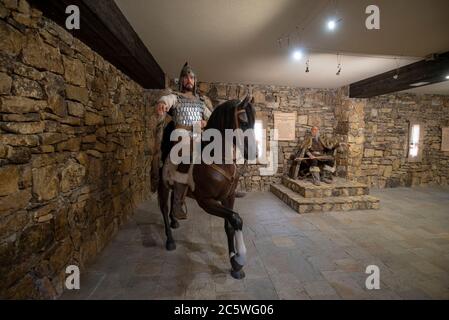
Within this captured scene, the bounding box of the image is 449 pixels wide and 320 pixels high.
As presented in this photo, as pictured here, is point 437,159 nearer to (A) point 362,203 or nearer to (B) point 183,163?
(A) point 362,203

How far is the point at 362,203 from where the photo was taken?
179 inches

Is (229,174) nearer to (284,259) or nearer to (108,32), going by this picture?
(284,259)

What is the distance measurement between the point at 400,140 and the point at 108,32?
7747 mm

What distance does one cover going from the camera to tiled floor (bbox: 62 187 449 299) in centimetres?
208

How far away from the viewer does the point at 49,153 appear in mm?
1858

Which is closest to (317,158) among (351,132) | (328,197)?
(328,197)

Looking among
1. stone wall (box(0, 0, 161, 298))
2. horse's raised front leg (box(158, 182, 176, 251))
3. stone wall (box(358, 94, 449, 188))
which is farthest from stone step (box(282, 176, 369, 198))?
stone wall (box(0, 0, 161, 298))

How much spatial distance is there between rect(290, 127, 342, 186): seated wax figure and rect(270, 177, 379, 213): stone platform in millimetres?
309

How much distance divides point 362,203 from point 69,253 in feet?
16.1

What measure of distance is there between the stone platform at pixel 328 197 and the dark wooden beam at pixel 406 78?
2156mm

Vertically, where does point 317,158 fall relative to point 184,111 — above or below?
below

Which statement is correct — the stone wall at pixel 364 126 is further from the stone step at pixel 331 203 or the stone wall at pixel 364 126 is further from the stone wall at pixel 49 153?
the stone wall at pixel 49 153

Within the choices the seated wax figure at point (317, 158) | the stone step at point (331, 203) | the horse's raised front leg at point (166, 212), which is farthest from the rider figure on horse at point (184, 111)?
the seated wax figure at point (317, 158)

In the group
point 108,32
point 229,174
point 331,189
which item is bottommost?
point 331,189
